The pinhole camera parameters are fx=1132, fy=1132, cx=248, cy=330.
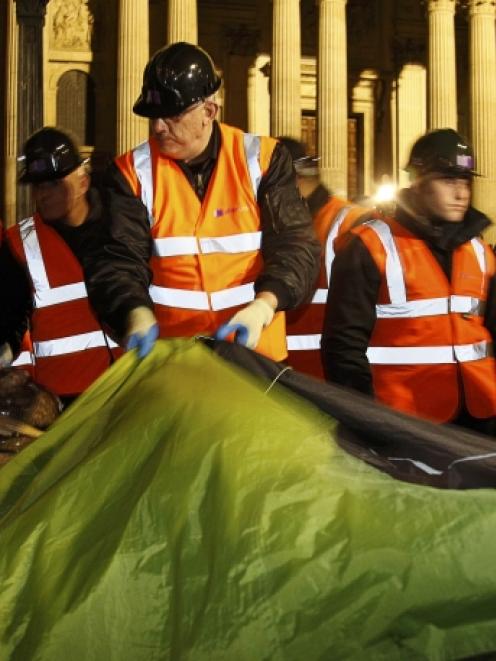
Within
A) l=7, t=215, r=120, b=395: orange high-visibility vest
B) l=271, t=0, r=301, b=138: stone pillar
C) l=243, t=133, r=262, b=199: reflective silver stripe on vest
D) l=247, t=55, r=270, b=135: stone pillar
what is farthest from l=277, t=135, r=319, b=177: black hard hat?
l=247, t=55, r=270, b=135: stone pillar

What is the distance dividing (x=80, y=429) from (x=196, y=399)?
20.3 inches

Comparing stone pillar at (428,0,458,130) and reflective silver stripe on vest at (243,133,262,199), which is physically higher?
stone pillar at (428,0,458,130)

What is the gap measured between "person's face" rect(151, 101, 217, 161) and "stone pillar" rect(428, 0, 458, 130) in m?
28.7

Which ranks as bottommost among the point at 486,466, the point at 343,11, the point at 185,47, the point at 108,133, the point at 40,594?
the point at 40,594

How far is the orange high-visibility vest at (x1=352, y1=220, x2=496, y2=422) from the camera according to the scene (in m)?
5.30

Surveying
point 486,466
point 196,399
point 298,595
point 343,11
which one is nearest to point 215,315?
point 196,399

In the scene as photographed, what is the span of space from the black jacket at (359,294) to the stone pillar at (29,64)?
648 centimetres

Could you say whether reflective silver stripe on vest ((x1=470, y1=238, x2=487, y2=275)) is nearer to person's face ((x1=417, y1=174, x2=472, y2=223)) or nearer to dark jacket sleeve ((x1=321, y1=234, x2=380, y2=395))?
person's face ((x1=417, y1=174, x2=472, y2=223))

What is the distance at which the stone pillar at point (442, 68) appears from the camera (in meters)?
32.5

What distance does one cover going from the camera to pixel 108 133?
34.2m

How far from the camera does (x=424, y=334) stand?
533cm

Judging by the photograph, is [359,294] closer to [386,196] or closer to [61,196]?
[61,196]

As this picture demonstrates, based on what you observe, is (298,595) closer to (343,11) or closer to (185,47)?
(185,47)

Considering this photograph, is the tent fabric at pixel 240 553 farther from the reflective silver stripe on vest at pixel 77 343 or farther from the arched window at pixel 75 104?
the arched window at pixel 75 104
